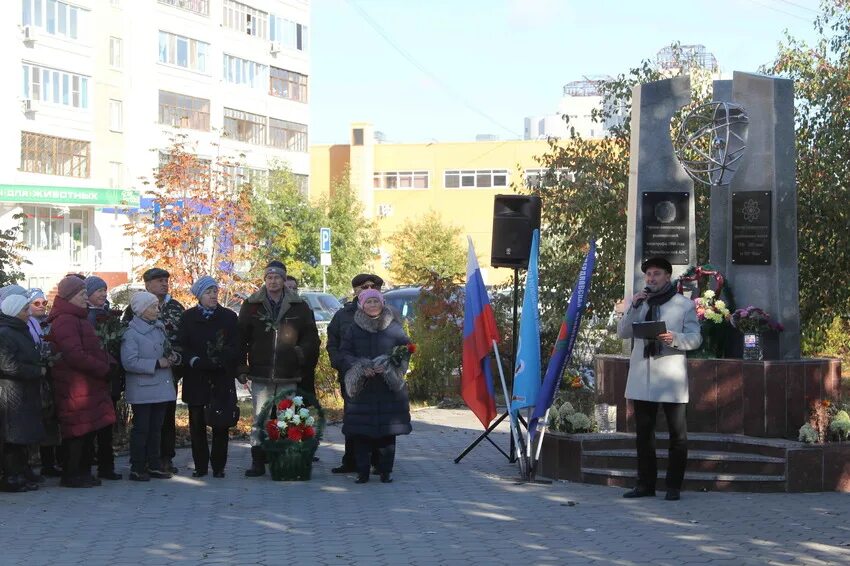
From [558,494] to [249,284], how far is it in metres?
14.4

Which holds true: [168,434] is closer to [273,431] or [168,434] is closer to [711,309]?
[273,431]

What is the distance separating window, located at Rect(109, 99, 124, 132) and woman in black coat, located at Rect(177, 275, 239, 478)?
46597mm

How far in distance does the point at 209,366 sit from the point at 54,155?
4417 cm

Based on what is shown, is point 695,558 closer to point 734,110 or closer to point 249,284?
point 734,110

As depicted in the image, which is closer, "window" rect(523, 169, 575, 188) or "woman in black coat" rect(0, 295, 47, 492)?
"woman in black coat" rect(0, 295, 47, 492)

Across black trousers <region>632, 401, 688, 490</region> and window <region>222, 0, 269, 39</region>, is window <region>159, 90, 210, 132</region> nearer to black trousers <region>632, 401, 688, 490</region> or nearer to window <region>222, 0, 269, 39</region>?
window <region>222, 0, 269, 39</region>

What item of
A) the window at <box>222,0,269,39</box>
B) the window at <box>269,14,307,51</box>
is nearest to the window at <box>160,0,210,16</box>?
the window at <box>222,0,269,39</box>

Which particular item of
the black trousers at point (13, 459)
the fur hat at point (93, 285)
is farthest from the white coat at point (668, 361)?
the black trousers at point (13, 459)

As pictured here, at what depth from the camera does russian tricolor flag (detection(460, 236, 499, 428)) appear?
42.2 feet

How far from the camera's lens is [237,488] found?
11.9 m

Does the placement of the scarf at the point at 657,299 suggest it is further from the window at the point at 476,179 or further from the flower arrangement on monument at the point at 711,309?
the window at the point at 476,179

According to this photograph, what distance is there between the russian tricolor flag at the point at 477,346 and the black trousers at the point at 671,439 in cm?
227

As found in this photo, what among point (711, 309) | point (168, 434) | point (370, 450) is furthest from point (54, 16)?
point (711, 309)

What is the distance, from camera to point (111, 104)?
57.2 m
